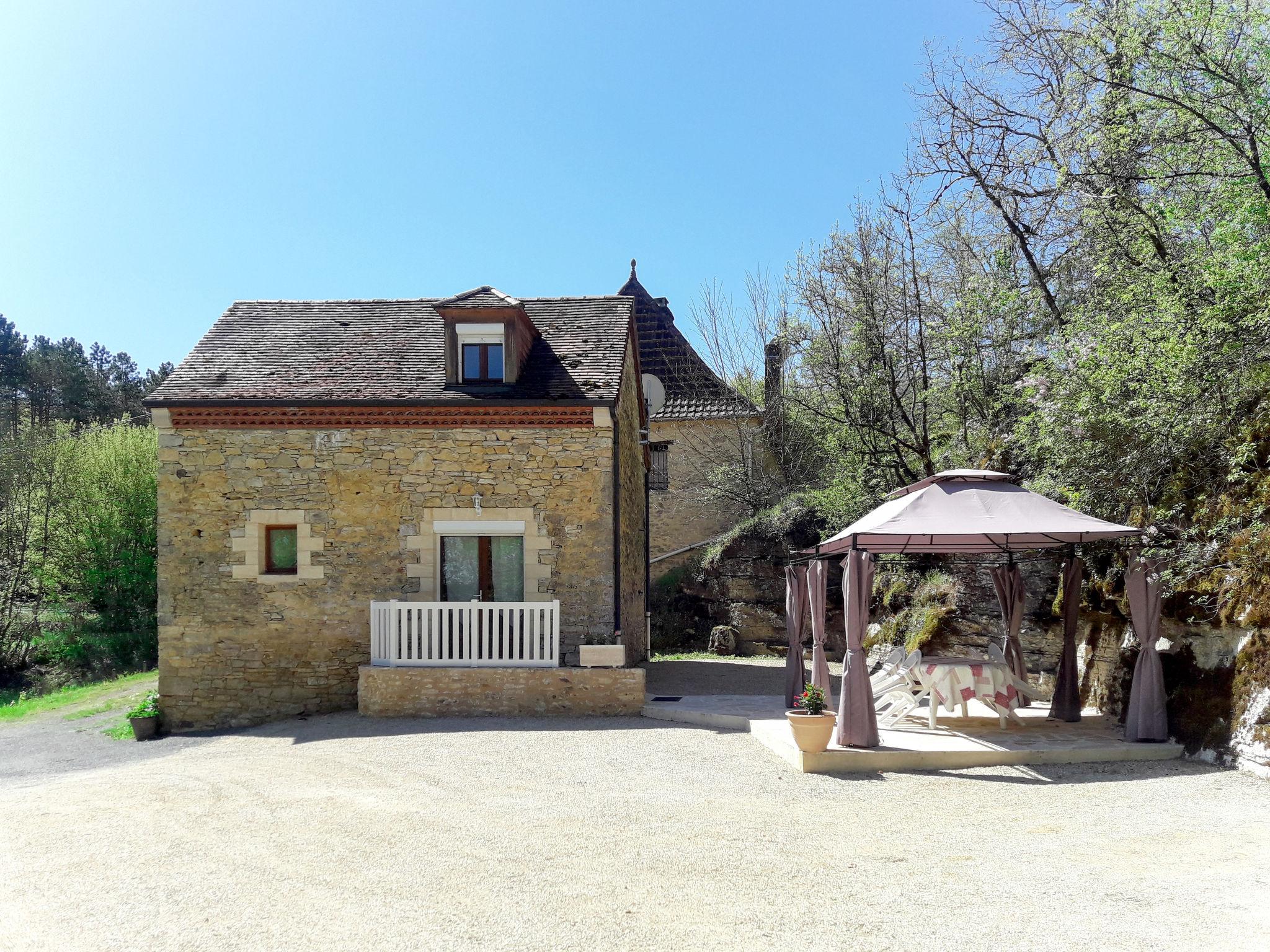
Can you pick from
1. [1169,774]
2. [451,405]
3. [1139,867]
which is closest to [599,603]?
[451,405]

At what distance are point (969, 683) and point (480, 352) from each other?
25.7 ft

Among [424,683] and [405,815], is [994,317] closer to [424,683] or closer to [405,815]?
[424,683]

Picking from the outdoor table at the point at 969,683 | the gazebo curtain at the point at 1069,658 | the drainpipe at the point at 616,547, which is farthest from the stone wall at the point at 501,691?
the gazebo curtain at the point at 1069,658

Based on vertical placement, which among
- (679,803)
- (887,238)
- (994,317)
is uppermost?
(887,238)

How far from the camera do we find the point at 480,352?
12773mm

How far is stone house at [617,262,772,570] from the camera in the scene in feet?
75.9

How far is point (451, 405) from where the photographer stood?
12039 mm

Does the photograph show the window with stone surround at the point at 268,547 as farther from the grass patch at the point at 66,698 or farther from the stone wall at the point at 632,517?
the grass patch at the point at 66,698

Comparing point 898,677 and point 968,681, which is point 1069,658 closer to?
point 968,681

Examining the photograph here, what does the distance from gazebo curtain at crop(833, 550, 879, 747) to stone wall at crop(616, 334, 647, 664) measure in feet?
15.6

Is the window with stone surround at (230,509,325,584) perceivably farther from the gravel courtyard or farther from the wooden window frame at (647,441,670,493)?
the wooden window frame at (647,441,670,493)

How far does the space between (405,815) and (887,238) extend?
532 inches

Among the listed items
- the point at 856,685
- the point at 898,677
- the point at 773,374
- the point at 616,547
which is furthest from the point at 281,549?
the point at 773,374

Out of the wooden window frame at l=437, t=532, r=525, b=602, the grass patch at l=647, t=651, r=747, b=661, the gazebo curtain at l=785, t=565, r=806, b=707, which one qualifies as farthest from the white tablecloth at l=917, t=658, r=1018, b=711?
the grass patch at l=647, t=651, r=747, b=661
